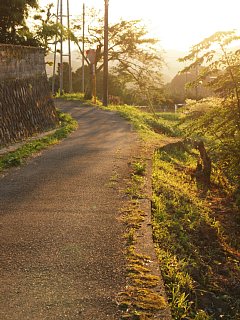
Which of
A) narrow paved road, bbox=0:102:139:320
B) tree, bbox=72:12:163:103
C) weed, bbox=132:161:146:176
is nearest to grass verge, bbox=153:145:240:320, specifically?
weed, bbox=132:161:146:176

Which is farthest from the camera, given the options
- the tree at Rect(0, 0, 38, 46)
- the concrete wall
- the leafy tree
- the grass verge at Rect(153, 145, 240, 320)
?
the tree at Rect(0, 0, 38, 46)

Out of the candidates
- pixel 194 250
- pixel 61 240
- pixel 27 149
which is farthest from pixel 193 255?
pixel 27 149

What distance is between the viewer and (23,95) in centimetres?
1309

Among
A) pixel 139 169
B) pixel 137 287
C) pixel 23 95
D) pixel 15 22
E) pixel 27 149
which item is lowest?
pixel 137 287

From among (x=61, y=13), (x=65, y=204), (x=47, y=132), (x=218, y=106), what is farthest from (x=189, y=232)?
(x=61, y=13)

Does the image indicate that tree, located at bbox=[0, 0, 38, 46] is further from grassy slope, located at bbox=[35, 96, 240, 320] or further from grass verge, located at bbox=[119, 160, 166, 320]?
grass verge, located at bbox=[119, 160, 166, 320]

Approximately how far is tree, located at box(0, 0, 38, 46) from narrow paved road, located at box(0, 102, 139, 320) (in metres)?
7.04

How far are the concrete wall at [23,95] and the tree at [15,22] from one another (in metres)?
0.78

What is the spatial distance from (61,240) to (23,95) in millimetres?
9067

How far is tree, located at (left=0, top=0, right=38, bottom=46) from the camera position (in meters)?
14.1

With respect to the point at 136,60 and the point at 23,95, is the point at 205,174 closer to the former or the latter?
the point at 23,95

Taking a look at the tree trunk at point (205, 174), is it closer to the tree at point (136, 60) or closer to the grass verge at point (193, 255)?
the grass verge at point (193, 255)

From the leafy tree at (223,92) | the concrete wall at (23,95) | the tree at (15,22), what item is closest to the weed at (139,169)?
the leafy tree at (223,92)

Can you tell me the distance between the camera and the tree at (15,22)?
14109 millimetres
